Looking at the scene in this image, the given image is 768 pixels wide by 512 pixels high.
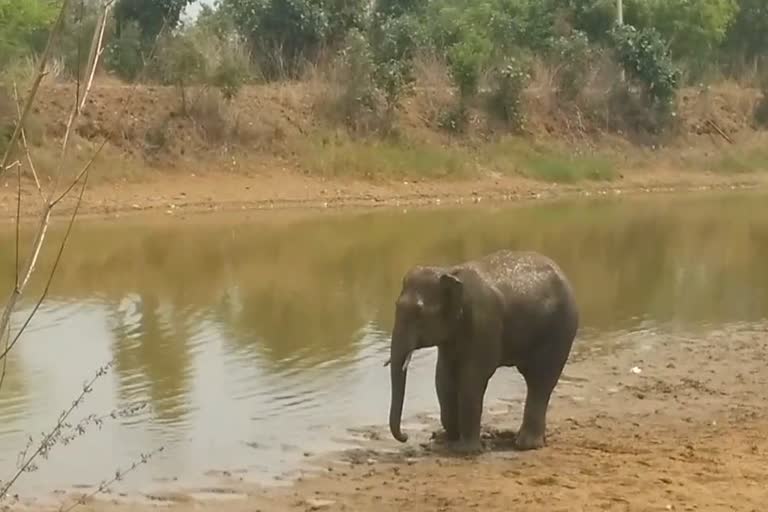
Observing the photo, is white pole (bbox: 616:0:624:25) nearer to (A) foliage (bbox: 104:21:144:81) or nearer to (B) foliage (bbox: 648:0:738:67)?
(B) foliage (bbox: 648:0:738:67)

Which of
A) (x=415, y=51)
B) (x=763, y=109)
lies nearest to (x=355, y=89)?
(x=415, y=51)

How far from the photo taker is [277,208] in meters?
26.8

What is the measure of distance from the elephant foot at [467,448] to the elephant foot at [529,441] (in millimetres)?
266

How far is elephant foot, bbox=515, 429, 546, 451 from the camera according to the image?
8680mm

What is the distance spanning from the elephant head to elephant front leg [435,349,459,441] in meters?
0.33

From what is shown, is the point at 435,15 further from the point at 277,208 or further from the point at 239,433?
the point at 239,433

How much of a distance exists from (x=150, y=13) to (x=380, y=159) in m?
8.32

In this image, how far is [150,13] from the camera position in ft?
115

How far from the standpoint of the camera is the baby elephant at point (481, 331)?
8383 millimetres

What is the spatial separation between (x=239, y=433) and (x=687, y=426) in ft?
10.3

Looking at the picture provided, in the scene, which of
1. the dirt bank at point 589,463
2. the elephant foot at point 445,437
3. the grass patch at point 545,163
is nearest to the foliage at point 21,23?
the grass patch at point 545,163

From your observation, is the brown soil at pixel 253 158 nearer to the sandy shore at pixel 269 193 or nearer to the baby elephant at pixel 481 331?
the sandy shore at pixel 269 193

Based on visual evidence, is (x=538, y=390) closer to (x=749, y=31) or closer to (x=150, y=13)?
(x=150, y=13)

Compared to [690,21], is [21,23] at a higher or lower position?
lower
